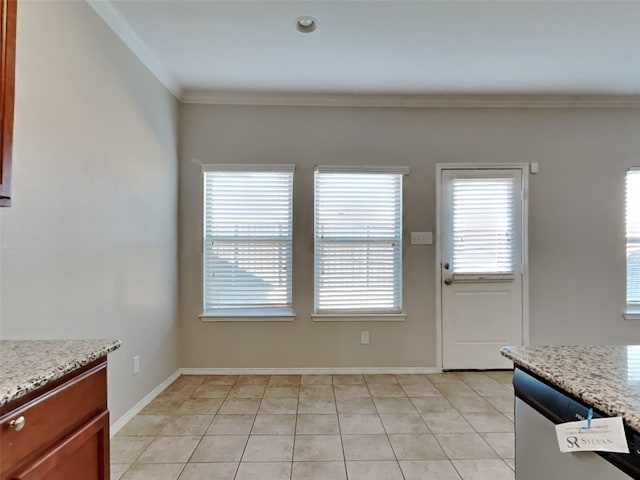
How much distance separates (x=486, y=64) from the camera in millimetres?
2902

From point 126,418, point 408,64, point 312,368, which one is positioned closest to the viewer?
point 126,418

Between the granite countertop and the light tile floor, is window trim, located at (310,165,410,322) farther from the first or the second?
the granite countertop

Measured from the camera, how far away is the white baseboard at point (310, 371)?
3.47 meters

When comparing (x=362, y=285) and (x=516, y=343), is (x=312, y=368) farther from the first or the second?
(x=516, y=343)

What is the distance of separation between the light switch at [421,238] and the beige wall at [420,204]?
67 mm


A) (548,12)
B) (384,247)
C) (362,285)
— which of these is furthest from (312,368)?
(548,12)

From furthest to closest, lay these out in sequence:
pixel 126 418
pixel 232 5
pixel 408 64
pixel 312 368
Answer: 1. pixel 312 368
2. pixel 408 64
3. pixel 126 418
4. pixel 232 5

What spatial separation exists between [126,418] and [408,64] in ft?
11.0

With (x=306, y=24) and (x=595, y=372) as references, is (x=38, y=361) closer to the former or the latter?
(x=595, y=372)

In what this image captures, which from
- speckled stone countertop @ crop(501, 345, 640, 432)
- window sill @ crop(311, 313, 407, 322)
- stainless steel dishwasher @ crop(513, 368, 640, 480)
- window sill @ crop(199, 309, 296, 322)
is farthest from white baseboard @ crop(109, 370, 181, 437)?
speckled stone countertop @ crop(501, 345, 640, 432)

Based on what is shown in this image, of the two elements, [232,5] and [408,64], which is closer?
[232,5]

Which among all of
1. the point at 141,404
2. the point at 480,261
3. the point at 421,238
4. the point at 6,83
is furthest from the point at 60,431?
the point at 480,261

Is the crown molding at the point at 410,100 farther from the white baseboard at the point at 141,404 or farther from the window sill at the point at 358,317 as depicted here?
the white baseboard at the point at 141,404

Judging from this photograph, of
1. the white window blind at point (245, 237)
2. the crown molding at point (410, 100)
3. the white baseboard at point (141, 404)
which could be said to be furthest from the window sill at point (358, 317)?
the crown molding at point (410, 100)
